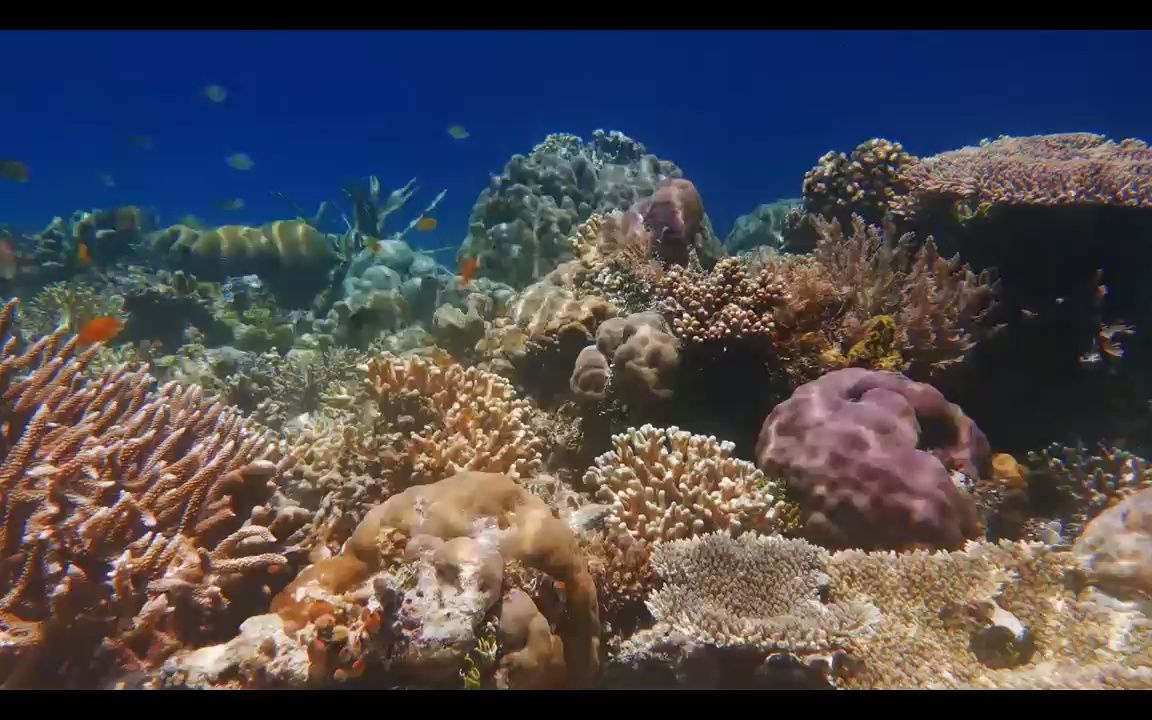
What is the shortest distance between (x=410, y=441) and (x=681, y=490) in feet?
6.89

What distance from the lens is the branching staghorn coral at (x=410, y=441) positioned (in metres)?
4.55

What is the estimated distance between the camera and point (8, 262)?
510 inches

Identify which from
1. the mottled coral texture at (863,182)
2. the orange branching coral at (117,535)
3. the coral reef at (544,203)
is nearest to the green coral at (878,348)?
the mottled coral texture at (863,182)

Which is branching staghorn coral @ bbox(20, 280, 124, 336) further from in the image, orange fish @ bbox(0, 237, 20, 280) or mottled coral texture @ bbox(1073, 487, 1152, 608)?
mottled coral texture @ bbox(1073, 487, 1152, 608)

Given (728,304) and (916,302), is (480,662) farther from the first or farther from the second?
(916,302)

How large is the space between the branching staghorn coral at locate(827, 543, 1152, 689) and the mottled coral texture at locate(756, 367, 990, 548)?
23 cm

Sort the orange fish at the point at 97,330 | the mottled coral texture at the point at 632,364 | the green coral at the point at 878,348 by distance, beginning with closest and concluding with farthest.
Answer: the mottled coral texture at the point at 632,364 → the green coral at the point at 878,348 → the orange fish at the point at 97,330

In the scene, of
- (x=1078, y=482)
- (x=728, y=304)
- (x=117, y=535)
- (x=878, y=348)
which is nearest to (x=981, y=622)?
(x=1078, y=482)

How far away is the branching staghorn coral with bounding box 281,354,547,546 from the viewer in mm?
4551

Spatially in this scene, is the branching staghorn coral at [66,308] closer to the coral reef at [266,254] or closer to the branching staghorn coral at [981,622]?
the coral reef at [266,254]

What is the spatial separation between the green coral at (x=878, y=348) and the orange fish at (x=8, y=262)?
16.1 m

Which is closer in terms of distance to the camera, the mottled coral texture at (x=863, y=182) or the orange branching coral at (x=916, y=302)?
the orange branching coral at (x=916, y=302)

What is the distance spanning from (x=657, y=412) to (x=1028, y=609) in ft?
9.29
